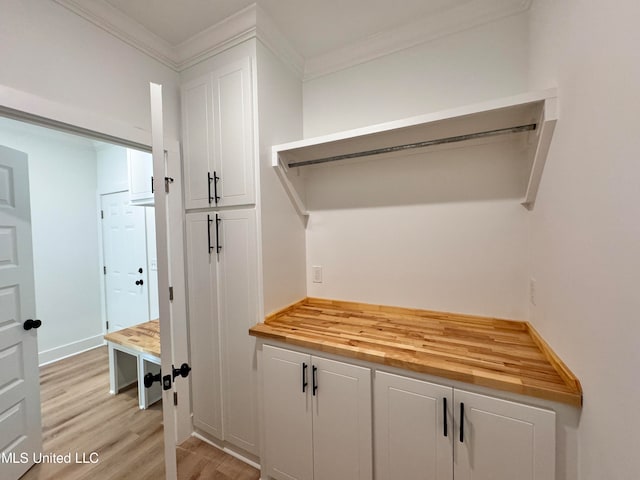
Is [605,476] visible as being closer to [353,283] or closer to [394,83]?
[353,283]

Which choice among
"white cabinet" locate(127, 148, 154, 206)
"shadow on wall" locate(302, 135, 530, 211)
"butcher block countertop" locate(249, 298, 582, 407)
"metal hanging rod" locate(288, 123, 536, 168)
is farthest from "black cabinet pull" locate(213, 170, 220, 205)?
"butcher block countertop" locate(249, 298, 582, 407)

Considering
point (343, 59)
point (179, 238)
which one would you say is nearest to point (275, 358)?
point (179, 238)

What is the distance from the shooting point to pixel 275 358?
1431 mm

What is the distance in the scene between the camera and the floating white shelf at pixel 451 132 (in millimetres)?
1059

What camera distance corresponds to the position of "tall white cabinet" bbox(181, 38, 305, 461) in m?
1.57

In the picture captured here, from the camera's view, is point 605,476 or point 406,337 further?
point 406,337

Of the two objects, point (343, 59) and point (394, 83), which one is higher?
point (343, 59)

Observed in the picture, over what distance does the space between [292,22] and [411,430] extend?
2312 millimetres

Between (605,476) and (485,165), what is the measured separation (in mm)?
1354

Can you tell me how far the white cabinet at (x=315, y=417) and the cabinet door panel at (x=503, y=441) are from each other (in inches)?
15.9

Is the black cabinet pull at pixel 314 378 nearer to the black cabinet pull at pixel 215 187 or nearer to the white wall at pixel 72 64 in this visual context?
the black cabinet pull at pixel 215 187

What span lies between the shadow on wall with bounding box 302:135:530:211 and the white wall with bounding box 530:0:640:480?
381 millimetres

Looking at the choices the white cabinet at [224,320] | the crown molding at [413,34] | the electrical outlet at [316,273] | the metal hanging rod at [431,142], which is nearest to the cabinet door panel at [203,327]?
the white cabinet at [224,320]

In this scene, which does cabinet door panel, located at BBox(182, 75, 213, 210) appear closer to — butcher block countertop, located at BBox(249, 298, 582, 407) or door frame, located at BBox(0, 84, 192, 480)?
door frame, located at BBox(0, 84, 192, 480)
